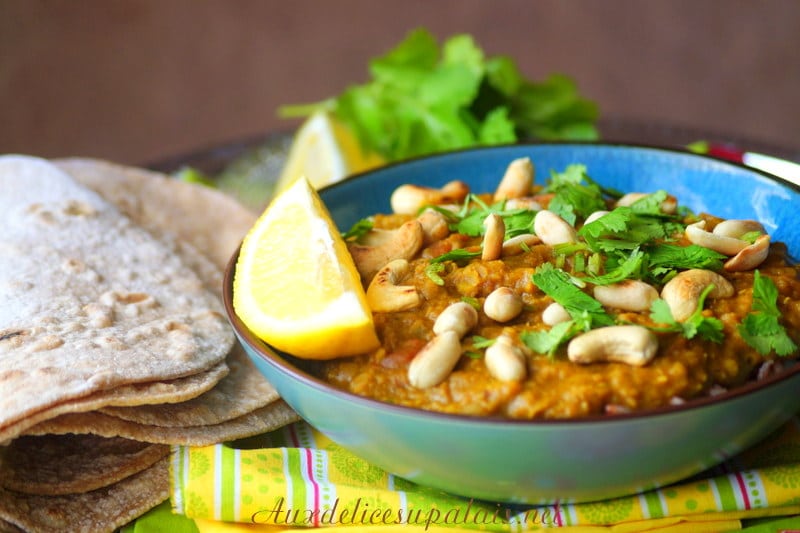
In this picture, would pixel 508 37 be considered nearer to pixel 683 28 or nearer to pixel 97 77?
pixel 683 28

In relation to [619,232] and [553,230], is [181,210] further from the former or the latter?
[619,232]

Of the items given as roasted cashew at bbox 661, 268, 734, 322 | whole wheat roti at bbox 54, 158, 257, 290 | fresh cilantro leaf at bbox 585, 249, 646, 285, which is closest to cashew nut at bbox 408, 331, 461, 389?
fresh cilantro leaf at bbox 585, 249, 646, 285

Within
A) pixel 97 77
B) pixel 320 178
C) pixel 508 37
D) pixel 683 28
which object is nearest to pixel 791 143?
pixel 683 28

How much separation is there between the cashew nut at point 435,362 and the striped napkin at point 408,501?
33cm

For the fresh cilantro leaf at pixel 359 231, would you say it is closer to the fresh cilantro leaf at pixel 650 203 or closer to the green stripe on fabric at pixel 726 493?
the fresh cilantro leaf at pixel 650 203

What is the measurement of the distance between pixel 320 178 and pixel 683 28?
4.60m

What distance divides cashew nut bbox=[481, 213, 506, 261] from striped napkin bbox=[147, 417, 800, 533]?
57 centimetres

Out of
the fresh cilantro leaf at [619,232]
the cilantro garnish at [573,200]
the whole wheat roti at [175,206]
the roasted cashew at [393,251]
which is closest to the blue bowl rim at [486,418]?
the roasted cashew at [393,251]

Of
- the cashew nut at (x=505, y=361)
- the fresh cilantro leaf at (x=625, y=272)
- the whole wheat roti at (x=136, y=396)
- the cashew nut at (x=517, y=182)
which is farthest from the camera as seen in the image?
the cashew nut at (x=517, y=182)

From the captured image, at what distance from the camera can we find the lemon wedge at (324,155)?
3818 millimetres

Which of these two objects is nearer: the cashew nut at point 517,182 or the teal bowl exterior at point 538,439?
the teal bowl exterior at point 538,439

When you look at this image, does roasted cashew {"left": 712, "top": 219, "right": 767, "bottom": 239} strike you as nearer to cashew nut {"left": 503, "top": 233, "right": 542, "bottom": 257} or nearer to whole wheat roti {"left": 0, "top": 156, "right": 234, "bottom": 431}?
cashew nut {"left": 503, "top": 233, "right": 542, "bottom": 257}

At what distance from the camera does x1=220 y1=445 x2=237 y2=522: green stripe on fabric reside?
6.55 ft

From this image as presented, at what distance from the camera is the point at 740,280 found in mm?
2059
